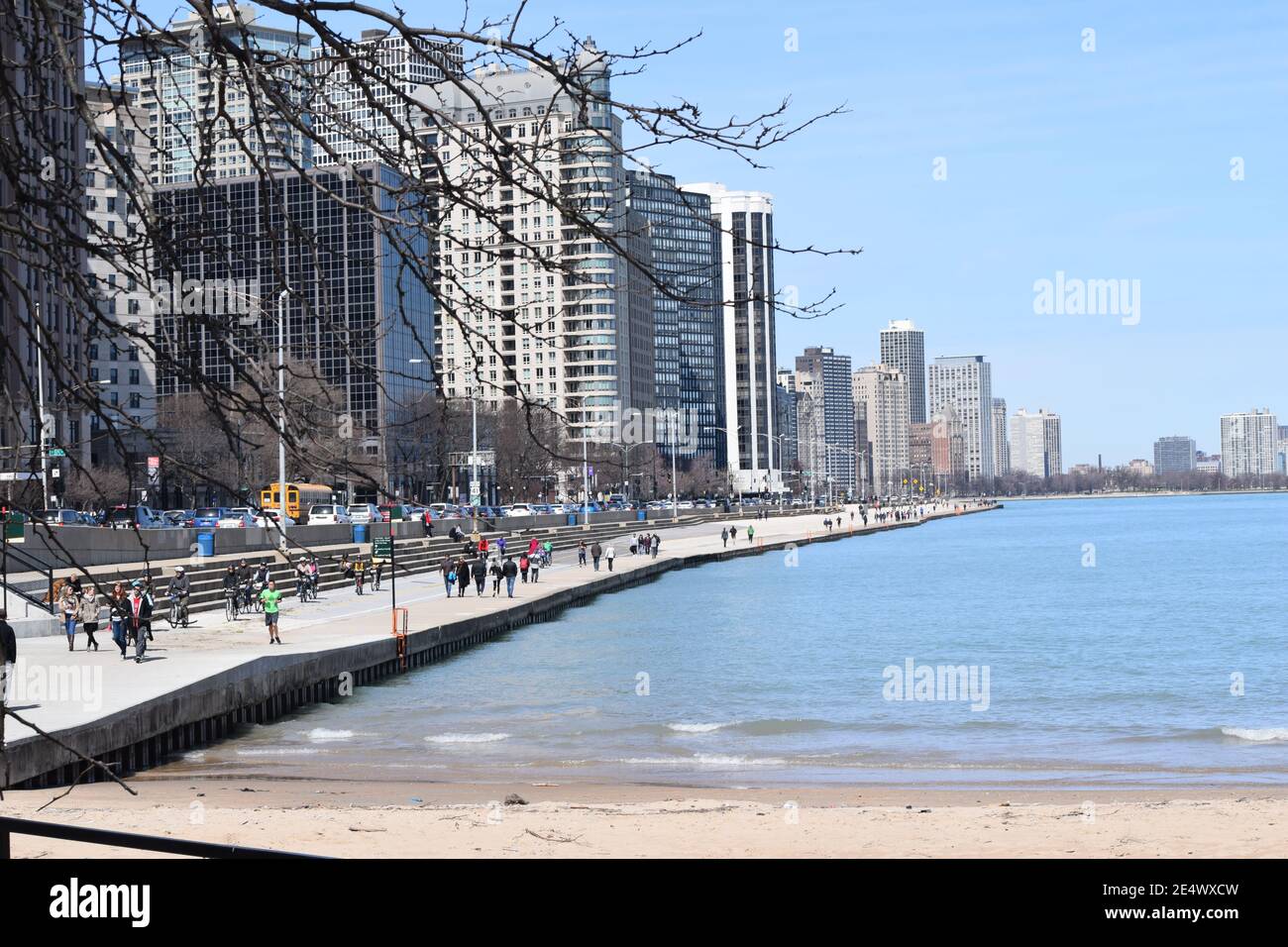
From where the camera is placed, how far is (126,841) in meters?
3.32

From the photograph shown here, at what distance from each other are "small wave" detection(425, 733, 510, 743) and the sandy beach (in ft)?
19.4

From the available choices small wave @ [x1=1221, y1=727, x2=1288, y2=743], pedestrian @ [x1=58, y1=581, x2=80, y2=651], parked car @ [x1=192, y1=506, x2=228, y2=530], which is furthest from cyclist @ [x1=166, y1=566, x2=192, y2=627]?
parked car @ [x1=192, y1=506, x2=228, y2=530]

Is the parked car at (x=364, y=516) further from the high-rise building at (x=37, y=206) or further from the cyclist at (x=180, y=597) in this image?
the high-rise building at (x=37, y=206)

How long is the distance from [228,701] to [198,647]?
600cm

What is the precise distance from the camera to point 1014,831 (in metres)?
17.1

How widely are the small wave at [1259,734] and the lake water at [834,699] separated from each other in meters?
0.06

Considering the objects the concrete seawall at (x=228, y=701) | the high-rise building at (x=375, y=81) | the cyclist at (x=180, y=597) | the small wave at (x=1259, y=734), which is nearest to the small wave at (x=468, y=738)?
the concrete seawall at (x=228, y=701)

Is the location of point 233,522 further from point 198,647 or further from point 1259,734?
point 1259,734

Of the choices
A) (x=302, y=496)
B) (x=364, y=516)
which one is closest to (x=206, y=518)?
(x=302, y=496)

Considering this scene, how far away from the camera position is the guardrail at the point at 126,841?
3.33 meters

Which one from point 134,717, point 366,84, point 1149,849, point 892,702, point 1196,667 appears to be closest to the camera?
point 366,84

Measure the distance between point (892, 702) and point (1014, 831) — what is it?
59.2 ft
